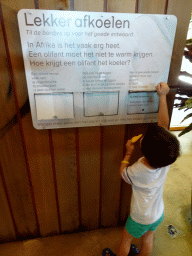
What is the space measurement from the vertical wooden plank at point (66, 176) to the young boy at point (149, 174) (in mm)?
374

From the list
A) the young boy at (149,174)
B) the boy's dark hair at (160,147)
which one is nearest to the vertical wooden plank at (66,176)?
the young boy at (149,174)

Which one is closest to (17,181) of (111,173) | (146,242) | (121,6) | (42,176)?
(42,176)

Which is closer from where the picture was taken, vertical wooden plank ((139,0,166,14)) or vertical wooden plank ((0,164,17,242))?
vertical wooden plank ((139,0,166,14))

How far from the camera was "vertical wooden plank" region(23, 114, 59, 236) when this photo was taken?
120cm

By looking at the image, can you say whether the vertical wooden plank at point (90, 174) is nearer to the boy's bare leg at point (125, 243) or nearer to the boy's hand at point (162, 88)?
the boy's bare leg at point (125, 243)

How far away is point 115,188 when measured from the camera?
1.50 m

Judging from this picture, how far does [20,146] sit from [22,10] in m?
0.76

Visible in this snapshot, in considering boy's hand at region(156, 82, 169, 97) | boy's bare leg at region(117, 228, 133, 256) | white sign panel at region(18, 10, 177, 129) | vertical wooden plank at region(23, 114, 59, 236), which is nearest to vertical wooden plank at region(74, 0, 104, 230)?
white sign panel at region(18, 10, 177, 129)

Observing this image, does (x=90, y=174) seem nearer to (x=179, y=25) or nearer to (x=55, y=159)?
→ (x=55, y=159)

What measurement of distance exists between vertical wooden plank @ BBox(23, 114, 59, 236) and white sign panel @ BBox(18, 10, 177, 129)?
0.08m

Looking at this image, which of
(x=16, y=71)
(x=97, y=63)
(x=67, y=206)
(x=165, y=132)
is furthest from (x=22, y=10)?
(x=67, y=206)

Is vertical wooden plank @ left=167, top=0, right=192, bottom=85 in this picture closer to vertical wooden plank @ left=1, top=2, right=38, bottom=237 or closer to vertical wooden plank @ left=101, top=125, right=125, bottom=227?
vertical wooden plank @ left=101, top=125, right=125, bottom=227

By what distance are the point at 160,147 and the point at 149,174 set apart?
189mm

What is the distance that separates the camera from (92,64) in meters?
1.05
